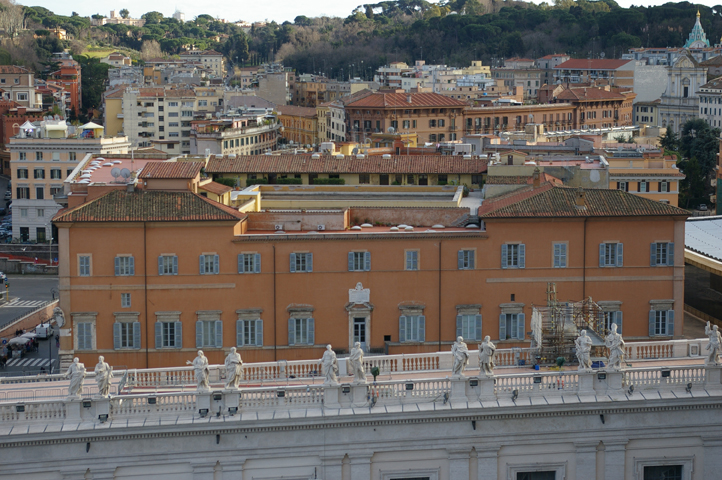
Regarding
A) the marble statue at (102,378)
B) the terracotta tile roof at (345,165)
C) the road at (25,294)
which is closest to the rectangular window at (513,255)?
the terracotta tile roof at (345,165)

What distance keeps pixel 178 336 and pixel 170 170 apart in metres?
5.52

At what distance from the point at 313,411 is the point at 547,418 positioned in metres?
4.20

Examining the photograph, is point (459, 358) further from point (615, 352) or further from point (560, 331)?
point (560, 331)

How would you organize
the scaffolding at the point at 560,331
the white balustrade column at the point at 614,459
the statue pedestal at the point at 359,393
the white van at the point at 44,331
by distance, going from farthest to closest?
the white van at the point at 44,331, the scaffolding at the point at 560,331, the white balustrade column at the point at 614,459, the statue pedestal at the point at 359,393

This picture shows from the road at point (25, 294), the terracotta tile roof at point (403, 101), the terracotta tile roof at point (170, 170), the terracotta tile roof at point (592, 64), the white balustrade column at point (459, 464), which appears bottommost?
the road at point (25, 294)

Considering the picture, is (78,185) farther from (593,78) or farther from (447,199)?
(593,78)

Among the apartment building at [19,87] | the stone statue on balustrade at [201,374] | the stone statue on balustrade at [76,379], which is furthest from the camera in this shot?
the apartment building at [19,87]

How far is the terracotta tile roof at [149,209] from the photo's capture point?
1353 inches

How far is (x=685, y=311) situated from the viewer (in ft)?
127

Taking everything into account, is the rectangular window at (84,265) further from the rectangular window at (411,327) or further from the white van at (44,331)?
the white van at (44,331)

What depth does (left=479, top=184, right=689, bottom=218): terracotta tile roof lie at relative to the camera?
34688mm

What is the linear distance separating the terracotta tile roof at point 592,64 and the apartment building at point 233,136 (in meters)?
52.4

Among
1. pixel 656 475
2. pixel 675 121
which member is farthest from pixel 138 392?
pixel 675 121

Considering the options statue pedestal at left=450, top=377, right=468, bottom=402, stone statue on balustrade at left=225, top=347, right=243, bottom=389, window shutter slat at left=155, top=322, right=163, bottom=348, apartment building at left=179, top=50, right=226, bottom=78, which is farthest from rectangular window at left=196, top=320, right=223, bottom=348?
apartment building at left=179, top=50, right=226, bottom=78
